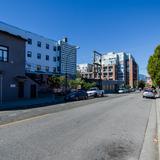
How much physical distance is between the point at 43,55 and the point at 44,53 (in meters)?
0.69

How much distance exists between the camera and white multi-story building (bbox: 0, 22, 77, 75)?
55872 mm

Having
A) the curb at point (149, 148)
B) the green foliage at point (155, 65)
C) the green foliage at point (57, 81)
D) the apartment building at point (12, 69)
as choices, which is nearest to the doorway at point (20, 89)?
the apartment building at point (12, 69)

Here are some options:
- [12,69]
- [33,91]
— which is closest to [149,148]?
[12,69]

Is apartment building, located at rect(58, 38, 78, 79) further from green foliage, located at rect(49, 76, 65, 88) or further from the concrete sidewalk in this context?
the concrete sidewalk

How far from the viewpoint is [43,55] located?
203ft

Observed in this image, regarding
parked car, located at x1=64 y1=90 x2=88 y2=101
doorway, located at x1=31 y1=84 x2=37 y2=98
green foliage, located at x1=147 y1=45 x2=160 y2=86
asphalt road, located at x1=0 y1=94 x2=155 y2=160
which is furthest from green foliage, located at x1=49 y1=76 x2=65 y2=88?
asphalt road, located at x1=0 y1=94 x2=155 y2=160

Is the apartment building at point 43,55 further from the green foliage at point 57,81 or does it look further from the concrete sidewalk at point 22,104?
the concrete sidewalk at point 22,104

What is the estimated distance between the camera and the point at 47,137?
909 cm

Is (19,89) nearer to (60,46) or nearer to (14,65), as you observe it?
(14,65)

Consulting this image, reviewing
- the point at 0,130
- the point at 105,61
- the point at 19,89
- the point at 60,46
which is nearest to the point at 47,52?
the point at 60,46

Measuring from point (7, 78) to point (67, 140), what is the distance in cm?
2527

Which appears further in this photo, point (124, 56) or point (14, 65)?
point (124, 56)

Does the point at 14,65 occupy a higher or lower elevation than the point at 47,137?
higher

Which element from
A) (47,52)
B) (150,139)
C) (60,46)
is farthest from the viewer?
(60,46)
